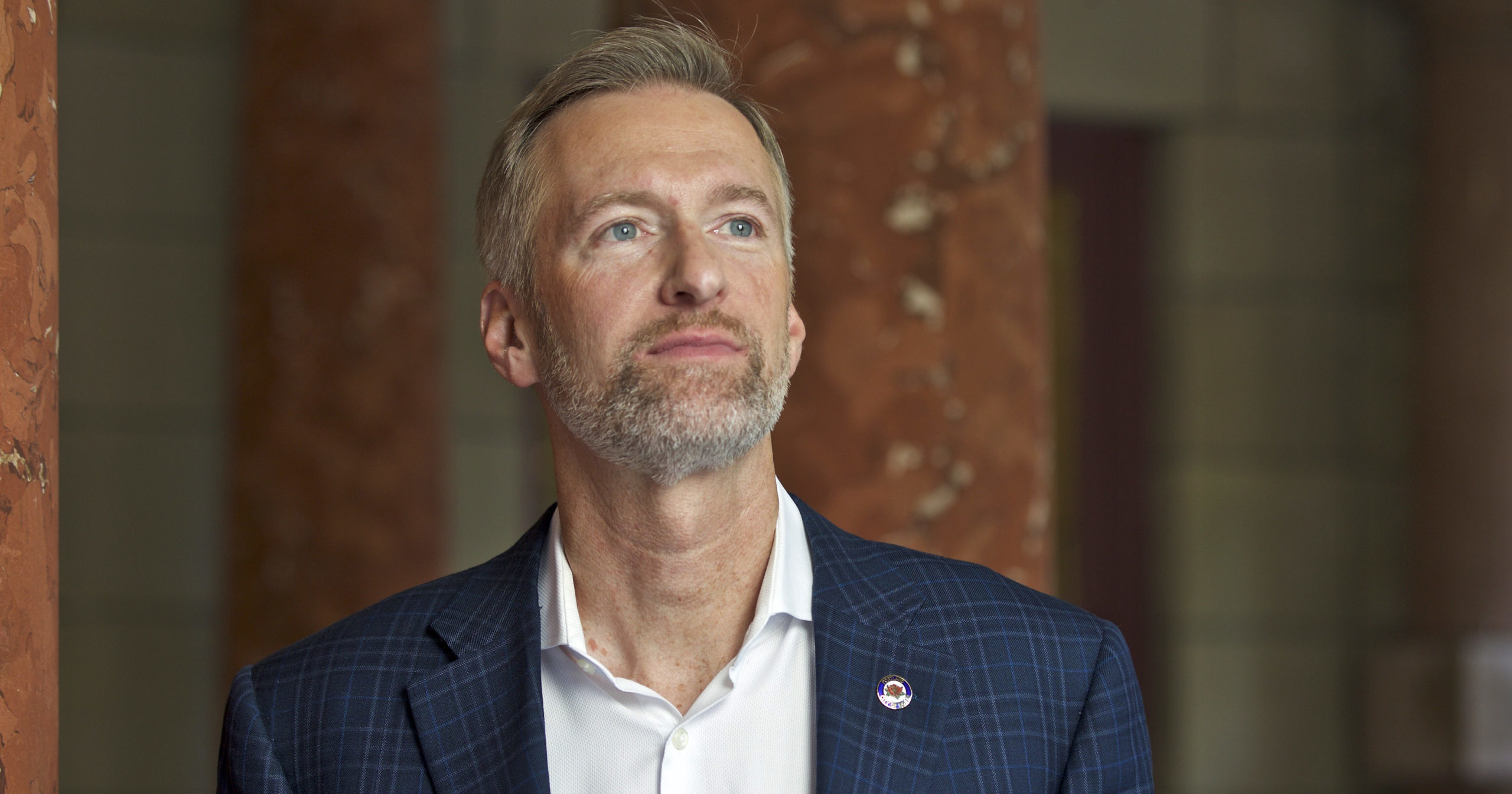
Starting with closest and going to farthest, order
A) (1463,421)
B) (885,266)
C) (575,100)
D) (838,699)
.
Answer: (838,699) → (575,100) → (885,266) → (1463,421)

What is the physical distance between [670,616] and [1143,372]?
553cm

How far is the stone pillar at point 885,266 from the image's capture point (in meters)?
2.63

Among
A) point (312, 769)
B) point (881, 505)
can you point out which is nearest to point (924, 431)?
point (881, 505)

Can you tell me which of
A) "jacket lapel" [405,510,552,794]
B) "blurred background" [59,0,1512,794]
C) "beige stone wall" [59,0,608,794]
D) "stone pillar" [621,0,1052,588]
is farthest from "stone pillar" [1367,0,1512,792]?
"jacket lapel" [405,510,552,794]

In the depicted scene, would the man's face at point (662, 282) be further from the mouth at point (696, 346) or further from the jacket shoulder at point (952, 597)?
the jacket shoulder at point (952, 597)

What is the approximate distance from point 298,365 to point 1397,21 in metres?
5.27

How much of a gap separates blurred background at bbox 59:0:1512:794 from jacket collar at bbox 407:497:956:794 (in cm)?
264

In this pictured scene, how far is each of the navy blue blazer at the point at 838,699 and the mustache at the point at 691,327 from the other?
1.06ft

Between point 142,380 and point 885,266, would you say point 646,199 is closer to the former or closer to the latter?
point 885,266

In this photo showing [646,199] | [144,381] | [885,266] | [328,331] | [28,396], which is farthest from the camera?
[144,381]

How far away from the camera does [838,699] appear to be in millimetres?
1843

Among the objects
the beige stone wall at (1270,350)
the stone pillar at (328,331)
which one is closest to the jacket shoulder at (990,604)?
the stone pillar at (328,331)

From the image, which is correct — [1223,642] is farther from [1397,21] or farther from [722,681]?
[722,681]

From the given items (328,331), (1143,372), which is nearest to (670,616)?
(328,331)
